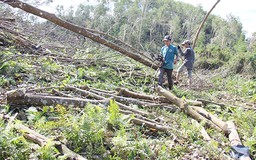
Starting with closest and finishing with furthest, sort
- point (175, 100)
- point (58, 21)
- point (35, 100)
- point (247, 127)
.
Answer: point (35, 100), point (247, 127), point (175, 100), point (58, 21)

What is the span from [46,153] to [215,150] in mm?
2432

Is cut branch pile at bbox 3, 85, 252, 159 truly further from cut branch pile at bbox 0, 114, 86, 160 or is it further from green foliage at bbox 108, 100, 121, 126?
cut branch pile at bbox 0, 114, 86, 160

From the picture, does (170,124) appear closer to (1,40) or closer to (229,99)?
(229,99)

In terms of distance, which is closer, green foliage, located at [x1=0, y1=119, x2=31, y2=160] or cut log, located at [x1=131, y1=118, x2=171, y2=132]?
green foliage, located at [x1=0, y1=119, x2=31, y2=160]

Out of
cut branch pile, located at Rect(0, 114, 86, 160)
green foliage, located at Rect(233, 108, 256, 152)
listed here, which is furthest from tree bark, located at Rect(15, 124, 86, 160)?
green foliage, located at Rect(233, 108, 256, 152)

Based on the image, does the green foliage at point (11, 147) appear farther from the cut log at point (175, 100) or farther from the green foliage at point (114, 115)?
the cut log at point (175, 100)

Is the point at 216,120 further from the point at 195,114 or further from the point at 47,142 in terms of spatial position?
the point at 47,142

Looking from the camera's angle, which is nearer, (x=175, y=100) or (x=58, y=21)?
(x=175, y=100)

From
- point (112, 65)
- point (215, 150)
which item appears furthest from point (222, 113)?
point (112, 65)

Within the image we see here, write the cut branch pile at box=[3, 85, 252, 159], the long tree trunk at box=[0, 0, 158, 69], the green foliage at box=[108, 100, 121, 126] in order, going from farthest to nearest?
1. the long tree trunk at box=[0, 0, 158, 69]
2. the cut branch pile at box=[3, 85, 252, 159]
3. the green foliage at box=[108, 100, 121, 126]

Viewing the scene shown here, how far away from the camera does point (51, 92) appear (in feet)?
16.6

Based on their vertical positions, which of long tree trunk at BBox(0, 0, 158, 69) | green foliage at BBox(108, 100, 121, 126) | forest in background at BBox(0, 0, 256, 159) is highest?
long tree trunk at BBox(0, 0, 158, 69)

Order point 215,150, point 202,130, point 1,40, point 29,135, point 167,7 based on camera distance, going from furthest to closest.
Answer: point 167,7
point 1,40
point 202,130
point 215,150
point 29,135

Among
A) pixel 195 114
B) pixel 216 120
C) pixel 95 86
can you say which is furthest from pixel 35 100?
pixel 216 120
